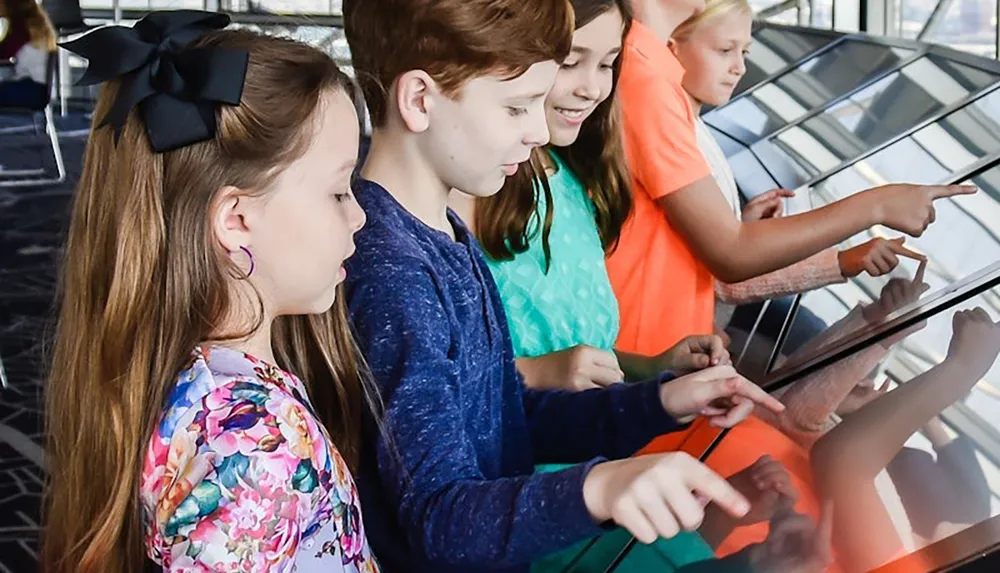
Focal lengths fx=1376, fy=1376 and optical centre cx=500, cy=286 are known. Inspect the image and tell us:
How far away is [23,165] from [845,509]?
6.38 meters

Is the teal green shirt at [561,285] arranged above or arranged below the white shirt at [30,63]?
above

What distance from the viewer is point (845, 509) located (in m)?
0.99

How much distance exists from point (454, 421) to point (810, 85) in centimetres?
271

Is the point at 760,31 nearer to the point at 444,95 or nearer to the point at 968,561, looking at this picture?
the point at 444,95

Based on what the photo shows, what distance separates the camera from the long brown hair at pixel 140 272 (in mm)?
1050

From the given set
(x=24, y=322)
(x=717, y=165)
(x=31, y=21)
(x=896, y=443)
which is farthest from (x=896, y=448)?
(x=31, y=21)

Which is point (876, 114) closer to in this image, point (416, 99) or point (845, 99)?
point (845, 99)

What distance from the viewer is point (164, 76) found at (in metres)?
1.05

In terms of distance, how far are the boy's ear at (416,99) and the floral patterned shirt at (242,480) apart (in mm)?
282

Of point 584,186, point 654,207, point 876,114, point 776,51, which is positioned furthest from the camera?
point 776,51

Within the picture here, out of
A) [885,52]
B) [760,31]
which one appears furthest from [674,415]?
[760,31]

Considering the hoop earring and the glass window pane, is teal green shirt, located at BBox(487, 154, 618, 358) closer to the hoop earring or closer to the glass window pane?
the hoop earring

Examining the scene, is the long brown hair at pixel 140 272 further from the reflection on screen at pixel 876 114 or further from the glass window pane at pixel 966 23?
the glass window pane at pixel 966 23

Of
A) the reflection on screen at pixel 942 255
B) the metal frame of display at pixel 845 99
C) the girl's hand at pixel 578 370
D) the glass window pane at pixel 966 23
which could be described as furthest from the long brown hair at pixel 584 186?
the glass window pane at pixel 966 23
